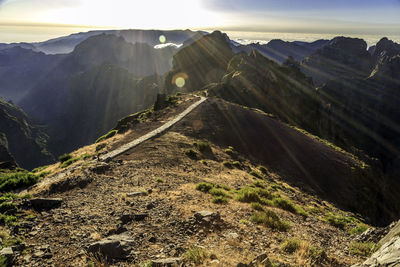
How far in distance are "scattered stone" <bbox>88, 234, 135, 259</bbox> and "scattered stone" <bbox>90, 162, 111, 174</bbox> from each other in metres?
11.9

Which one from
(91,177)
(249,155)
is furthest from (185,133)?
(91,177)

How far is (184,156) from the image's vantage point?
26156mm

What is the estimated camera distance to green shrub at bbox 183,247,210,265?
305 inches

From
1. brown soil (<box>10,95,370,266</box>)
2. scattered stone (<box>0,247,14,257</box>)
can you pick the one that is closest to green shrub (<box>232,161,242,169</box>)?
brown soil (<box>10,95,370,266</box>)

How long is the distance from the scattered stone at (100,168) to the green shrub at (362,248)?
1828 centimetres

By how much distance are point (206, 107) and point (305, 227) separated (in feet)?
115

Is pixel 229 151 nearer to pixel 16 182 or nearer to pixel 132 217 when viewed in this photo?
pixel 132 217

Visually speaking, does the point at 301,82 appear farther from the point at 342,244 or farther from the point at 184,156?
the point at 342,244

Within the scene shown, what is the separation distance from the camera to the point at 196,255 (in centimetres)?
786

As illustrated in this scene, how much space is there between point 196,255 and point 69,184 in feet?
42.1

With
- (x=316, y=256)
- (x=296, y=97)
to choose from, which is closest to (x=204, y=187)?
(x=316, y=256)

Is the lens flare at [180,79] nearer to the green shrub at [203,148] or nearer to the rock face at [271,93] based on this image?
the rock face at [271,93]

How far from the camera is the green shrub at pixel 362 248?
10112mm

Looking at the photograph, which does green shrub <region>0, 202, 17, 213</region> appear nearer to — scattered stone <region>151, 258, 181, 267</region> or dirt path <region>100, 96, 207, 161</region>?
scattered stone <region>151, 258, 181, 267</region>
